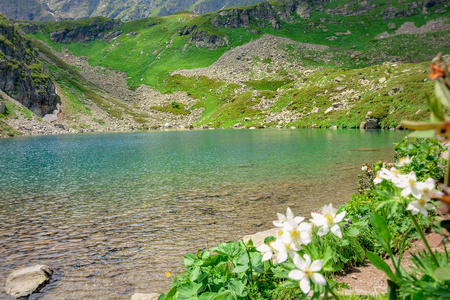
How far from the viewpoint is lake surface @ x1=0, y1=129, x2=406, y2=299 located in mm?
9055

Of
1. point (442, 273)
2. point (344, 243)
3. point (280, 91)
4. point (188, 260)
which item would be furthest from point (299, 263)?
point (280, 91)

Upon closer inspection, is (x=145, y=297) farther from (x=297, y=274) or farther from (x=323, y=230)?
(x=323, y=230)

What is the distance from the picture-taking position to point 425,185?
2.10 metres

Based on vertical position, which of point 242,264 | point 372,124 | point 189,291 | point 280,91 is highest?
point 280,91

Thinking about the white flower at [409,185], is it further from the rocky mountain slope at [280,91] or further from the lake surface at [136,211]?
the rocky mountain slope at [280,91]

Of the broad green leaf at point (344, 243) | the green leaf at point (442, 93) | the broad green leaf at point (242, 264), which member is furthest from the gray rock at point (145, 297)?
the green leaf at point (442, 93)

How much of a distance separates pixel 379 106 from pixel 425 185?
9172 centimetres

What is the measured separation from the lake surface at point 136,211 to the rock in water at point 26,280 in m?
0.25

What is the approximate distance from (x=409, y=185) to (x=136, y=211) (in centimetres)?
1469

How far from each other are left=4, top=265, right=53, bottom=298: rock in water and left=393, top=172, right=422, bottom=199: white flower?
1019cm

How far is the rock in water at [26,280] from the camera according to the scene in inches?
308

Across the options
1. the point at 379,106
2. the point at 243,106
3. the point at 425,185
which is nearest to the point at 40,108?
the point at 243,106

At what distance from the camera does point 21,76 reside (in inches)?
4523

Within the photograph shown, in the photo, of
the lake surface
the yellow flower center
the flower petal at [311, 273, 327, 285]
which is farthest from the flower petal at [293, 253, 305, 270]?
the lake surface
